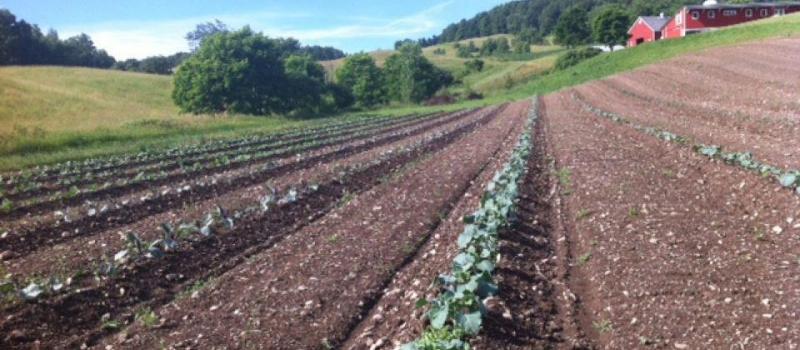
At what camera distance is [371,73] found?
80.8 meters

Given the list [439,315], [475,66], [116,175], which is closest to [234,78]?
[116,175]

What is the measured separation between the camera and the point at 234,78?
192ft

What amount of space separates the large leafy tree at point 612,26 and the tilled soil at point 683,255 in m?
88.2

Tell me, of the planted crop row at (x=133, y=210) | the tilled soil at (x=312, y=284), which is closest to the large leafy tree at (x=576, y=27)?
the planted crop row at (x=133, y=210)

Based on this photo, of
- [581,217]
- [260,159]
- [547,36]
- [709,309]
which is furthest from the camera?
[547,36]

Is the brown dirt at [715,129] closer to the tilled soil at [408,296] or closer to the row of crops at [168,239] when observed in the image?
the tilled soil at [408,296]

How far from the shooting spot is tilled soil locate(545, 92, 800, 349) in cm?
616

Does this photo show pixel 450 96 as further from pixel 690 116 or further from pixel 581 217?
pixel 581 217

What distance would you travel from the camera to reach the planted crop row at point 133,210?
1159 cm

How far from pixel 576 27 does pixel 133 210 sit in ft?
368

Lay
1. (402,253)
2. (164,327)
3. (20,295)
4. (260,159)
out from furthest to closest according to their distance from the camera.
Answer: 1. (260,159)
2. (402,253)
3. (20,295)
4. (164,327)

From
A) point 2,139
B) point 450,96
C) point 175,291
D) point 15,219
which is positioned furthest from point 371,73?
point 175,291

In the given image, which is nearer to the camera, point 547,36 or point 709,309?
point 709,309

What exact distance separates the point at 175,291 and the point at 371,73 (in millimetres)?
73392
